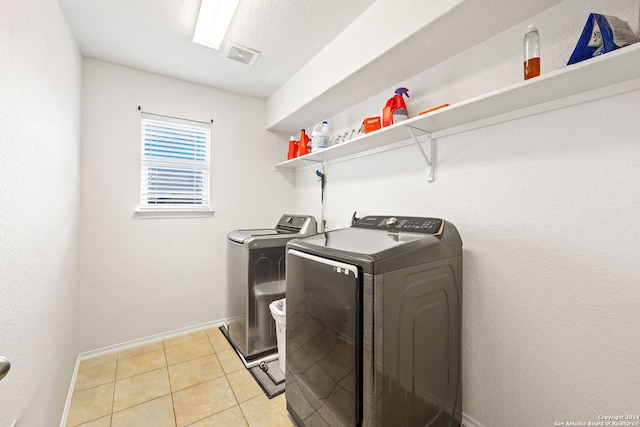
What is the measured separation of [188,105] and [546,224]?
3.12 metres

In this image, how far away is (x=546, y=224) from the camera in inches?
48.8

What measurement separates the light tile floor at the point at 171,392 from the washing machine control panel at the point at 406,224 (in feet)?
4.43

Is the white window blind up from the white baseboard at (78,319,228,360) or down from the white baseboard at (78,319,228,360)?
up

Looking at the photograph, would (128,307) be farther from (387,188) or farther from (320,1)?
(320,1)

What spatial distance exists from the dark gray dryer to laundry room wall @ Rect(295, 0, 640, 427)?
6.6 inches

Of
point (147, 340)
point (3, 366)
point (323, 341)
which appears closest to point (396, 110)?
point (323, 341)

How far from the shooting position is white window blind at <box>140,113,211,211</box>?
8.29 feet

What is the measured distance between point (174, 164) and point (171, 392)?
2.01 metres

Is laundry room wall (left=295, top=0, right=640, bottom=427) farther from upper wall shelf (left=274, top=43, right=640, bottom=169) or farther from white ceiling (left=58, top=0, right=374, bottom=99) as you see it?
white ceiling (left=58, top=0, right=374, bottom=99)

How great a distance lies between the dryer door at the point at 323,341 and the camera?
1126 millimetres

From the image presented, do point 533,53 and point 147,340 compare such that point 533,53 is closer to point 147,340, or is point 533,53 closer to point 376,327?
point 376,327

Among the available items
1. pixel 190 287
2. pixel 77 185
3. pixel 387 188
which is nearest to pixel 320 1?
pixel 387 188

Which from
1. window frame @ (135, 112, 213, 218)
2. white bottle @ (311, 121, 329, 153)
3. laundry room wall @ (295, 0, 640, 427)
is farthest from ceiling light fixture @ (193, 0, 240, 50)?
laundry room wall @ (295, 0, 640, 427)

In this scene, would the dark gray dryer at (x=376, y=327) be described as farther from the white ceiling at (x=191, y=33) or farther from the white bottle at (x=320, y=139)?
the white ceiling at (x=191, y=33)
